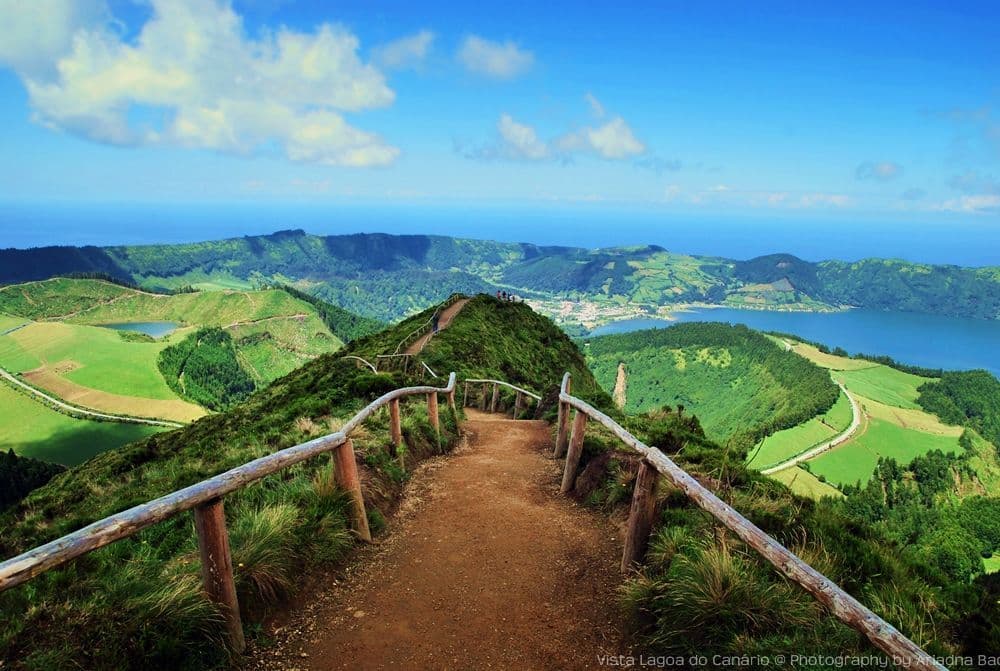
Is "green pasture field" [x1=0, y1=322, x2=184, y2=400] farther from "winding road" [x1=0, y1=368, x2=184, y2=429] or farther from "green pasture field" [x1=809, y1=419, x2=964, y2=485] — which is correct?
"green pasture field" [x1=809, y1=419, x2=964, y2=485]

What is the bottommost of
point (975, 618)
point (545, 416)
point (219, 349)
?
point (219, 349)

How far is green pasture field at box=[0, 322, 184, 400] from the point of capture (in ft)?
366

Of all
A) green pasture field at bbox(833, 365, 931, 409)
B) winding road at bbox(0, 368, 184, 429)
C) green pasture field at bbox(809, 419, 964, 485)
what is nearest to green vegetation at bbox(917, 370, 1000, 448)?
green pasture field at bbox(833, 365, 931, 409)

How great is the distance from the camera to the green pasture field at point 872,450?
273ft

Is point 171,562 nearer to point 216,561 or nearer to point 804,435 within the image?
point 216,561

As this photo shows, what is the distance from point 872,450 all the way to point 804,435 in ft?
36.5

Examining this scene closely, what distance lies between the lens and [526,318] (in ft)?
152

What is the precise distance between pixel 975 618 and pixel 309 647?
5077 millimetres

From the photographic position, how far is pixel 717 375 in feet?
440

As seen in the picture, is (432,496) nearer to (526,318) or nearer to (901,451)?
(526,318)

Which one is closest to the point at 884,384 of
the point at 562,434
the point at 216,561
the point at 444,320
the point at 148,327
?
the point at 444,320

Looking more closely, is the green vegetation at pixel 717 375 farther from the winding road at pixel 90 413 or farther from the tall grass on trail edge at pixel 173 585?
the tall grass on trail edge at pixel 173 585

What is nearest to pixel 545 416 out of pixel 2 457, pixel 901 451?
pixel 2 457

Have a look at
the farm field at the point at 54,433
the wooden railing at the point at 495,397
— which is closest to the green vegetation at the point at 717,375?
the wooden railing at the point at 495,397
